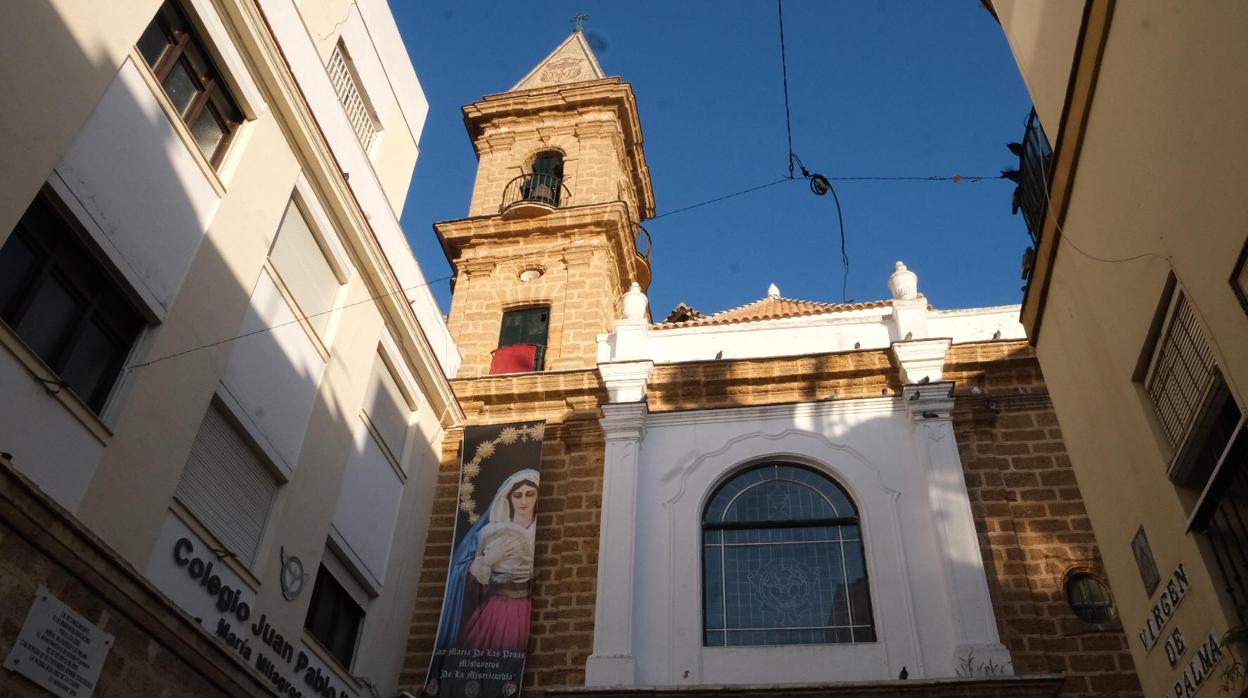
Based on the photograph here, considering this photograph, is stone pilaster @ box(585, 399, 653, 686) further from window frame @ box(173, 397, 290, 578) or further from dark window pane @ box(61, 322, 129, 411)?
dark window pane @ box(61, 322, 129, 411)

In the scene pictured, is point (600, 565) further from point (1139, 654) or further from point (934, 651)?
point (1139, 654)

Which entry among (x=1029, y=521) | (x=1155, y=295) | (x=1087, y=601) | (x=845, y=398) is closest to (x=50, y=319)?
(x=1155, y=295)

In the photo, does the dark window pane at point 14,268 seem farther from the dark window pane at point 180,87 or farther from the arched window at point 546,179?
the arched window at point 546,179

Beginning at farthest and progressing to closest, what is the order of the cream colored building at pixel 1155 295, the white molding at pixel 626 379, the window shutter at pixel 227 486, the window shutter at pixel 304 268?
the white molding at pixel 626 379, the window shutter at pixel 304 268, the window shutter at pixel 227 486, the cream colored building at pixel 1155 295

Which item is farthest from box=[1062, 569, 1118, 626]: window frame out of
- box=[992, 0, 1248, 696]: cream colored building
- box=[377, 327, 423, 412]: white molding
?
box=[377, 327, 423, 412]: white molding

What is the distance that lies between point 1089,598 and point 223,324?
30.5ft

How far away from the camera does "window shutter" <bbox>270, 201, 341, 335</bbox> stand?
10.9m

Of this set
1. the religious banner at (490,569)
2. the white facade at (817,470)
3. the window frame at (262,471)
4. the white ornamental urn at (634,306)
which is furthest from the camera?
the white ornamental urn at (634,306)

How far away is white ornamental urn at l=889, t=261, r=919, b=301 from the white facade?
30 mm

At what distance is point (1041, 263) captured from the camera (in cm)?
946

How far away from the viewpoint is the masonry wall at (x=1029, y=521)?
11.3 m

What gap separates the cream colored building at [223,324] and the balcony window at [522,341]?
3.07 m

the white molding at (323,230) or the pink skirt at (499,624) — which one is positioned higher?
the white molding at (323,230)

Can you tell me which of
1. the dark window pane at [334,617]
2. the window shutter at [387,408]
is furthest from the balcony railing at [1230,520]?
the window shutter at [387,408]
